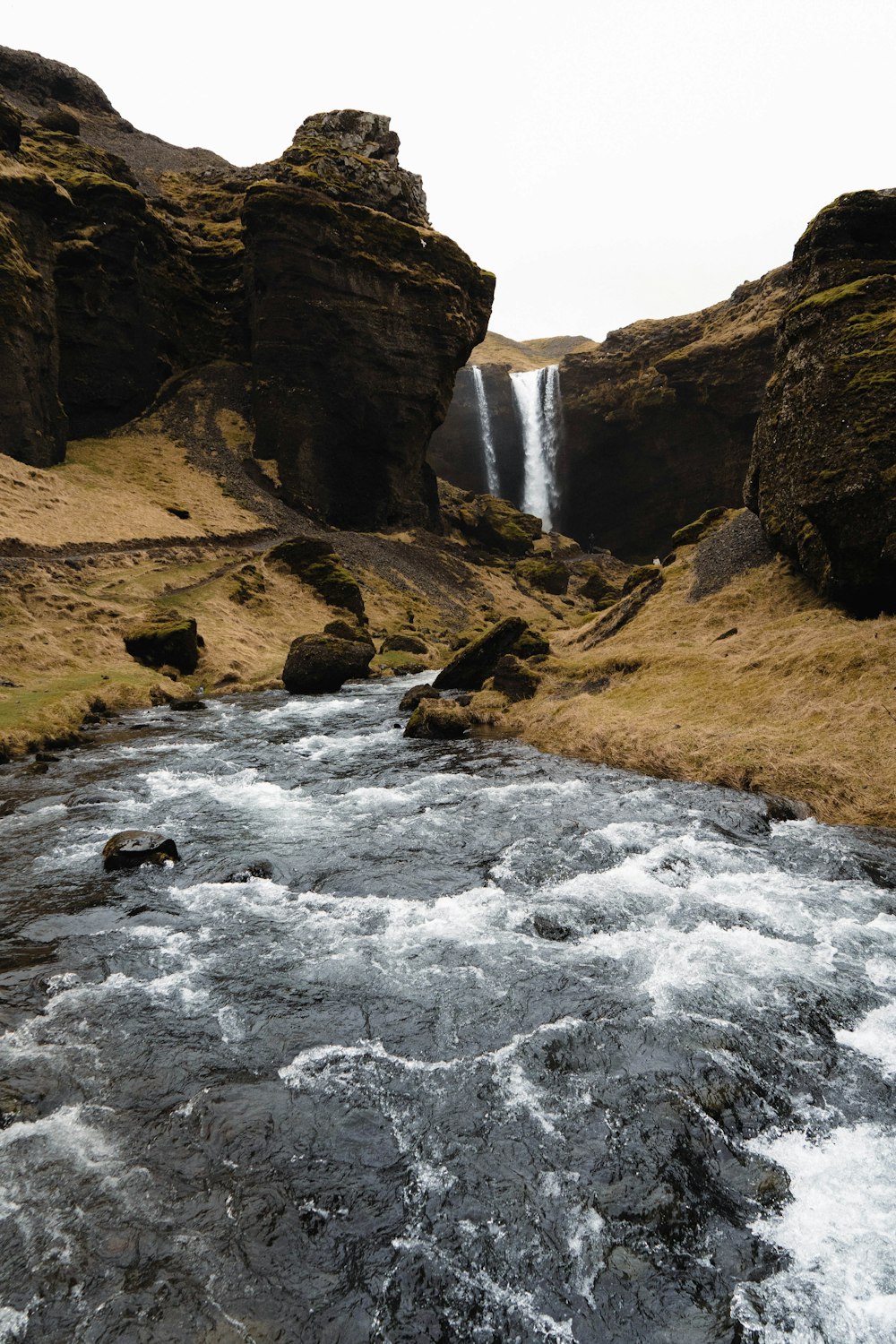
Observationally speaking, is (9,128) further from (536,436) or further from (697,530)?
(536,436)

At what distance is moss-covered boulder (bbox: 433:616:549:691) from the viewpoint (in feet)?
98.3

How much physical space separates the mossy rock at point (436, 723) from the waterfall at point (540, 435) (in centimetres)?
7885

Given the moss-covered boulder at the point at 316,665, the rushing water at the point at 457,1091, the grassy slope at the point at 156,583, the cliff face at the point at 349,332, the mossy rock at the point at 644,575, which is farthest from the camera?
the cliff face at the point at 349,332

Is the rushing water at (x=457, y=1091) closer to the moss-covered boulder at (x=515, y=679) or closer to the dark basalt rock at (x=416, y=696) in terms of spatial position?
the moss-covered boulder at (x=515, y=679)

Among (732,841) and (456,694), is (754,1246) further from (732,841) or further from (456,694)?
(456,694)

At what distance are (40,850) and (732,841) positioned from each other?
1215 centimetres

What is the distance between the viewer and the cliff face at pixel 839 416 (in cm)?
2030

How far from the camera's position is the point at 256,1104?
6.51 m

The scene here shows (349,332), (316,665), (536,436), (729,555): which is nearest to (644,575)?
(729,555)

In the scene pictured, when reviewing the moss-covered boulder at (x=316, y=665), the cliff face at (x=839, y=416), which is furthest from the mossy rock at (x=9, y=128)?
the cliff face at (x=839, y=416)

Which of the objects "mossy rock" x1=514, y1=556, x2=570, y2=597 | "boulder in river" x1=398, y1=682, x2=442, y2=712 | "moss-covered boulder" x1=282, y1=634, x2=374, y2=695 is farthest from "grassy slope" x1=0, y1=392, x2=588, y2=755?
"boulder in river" x1=398, y1=682, x2=442, y2=712

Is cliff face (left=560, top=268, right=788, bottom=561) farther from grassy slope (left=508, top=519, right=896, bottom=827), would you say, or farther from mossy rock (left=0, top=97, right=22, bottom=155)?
mossy rock (left=0, top=97, right=22, bottom=155)

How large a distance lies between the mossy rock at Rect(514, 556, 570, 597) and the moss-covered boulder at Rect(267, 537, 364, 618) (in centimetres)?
3091

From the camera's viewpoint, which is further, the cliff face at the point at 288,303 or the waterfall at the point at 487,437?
the waterfall at the point at 487,437
